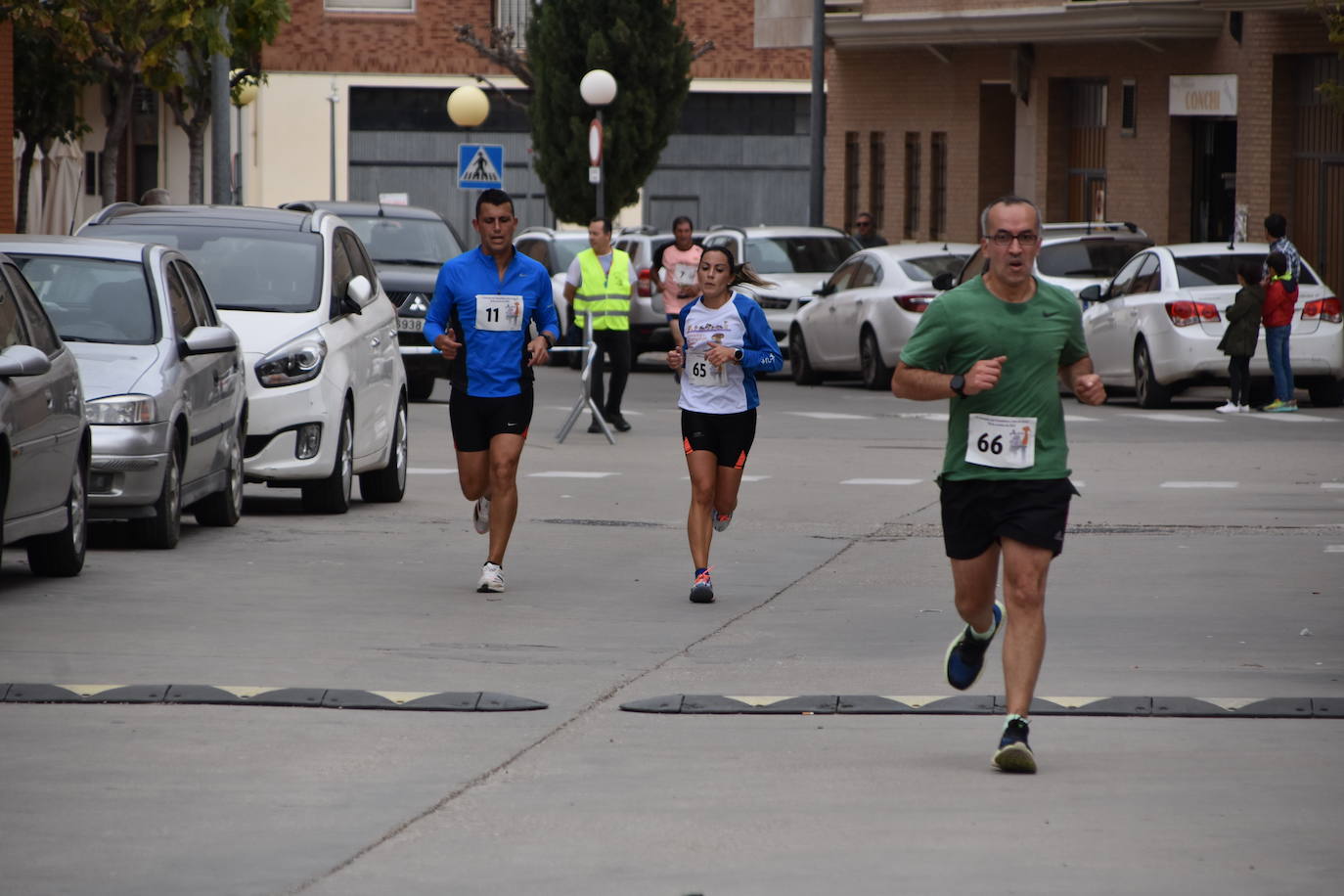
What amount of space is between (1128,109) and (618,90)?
1267 centimetres

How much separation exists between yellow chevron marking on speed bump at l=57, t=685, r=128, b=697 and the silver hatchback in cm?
376

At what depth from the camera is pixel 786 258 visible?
1303 inches

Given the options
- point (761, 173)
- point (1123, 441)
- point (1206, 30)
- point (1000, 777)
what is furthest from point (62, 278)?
point (761, 173)

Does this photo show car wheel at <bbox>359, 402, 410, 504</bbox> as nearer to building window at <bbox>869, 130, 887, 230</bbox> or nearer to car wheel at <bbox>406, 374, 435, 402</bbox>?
car wheel at <bbox>406, 374, 435, 402</bbox>

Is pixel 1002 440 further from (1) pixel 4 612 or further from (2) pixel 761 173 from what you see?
(2) pixel 761 173

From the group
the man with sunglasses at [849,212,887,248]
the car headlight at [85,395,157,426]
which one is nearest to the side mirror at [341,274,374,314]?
the car headlight at [85,395,157,426]

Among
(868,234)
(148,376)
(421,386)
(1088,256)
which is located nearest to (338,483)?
(148,376)

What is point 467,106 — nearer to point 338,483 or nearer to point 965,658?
point 338,483

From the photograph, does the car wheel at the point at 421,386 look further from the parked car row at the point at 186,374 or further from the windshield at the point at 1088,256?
the parked car row at the point at 186,374

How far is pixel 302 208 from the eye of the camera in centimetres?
2445

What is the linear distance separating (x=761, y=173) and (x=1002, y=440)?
54.2 m

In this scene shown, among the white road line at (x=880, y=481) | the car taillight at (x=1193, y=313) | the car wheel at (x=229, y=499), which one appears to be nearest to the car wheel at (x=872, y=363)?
the car taillight at (x=1193, y=313)

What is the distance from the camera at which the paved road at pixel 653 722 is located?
6469 millimetres

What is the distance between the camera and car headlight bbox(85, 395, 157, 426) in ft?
42.0
